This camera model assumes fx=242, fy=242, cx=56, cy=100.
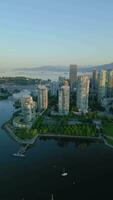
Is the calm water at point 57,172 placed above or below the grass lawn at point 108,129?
below

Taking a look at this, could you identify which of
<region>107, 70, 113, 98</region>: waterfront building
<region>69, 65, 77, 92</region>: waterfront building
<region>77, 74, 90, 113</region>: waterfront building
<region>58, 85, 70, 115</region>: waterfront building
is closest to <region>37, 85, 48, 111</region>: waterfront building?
<region>58, 85, 70, 115</region>: waterfront building

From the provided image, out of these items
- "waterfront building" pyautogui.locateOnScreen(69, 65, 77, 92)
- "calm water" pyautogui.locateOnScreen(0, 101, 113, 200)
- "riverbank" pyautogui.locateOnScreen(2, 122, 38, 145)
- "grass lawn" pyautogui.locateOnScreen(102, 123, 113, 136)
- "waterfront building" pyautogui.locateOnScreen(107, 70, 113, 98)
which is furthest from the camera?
"waterfront building" pyautogui.locateOnScreen(69, 65, 77, 92)

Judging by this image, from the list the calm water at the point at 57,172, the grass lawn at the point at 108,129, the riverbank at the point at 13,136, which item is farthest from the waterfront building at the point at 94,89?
the calm water at the point at 57,172

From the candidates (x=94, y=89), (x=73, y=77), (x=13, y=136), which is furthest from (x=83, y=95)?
(x=73, y=77)

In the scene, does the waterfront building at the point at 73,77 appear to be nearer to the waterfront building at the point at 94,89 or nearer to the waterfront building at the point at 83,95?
the waterfront building at the point at 94,89

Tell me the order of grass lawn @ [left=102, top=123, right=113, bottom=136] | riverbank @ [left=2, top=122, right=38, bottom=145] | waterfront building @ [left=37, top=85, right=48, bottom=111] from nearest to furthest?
riverbank @ [left=2, top=122, right=38, bottom=145] < grass lawn @ [left=102, top=123, right=113, bottom=136] < waterfront building @ [left=37, top=85, right=48, bottom=111]

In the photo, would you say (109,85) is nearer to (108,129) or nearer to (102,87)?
(102,87)

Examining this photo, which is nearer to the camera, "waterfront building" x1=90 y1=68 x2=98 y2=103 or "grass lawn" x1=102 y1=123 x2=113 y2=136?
"grass lawn" x1=102 y1=123 x2=113 y2=136

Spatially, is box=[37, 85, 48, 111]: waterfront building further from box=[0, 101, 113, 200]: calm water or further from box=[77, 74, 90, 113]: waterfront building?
box=[0, 101, 113, 200]: calm water
